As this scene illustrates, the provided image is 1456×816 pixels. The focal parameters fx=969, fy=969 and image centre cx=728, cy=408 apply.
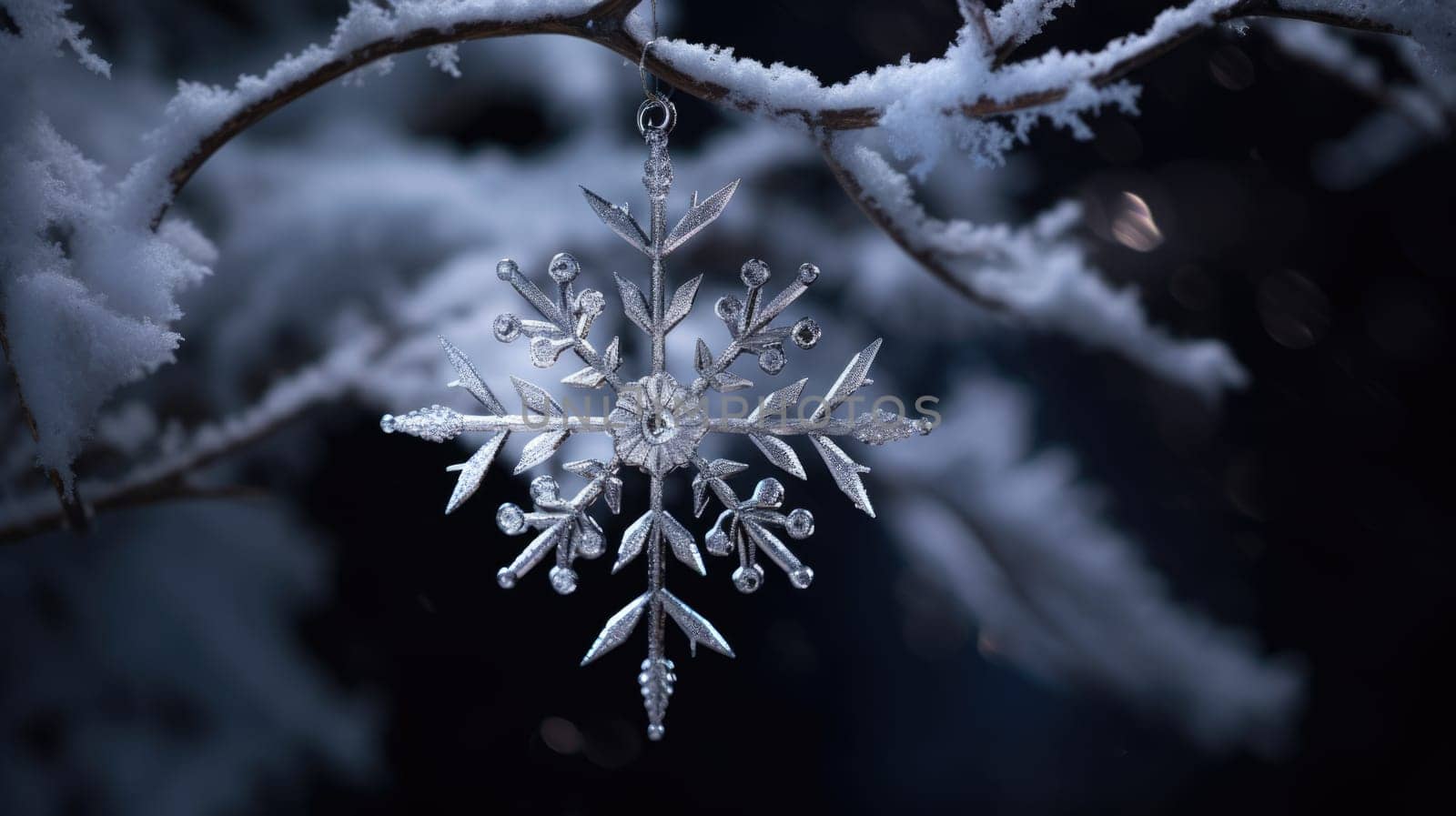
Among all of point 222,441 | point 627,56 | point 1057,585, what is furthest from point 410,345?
point 1057,585

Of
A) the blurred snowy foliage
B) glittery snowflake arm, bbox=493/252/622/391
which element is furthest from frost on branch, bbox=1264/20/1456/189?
glittery snowflake arm, bbox=493/252/622/391

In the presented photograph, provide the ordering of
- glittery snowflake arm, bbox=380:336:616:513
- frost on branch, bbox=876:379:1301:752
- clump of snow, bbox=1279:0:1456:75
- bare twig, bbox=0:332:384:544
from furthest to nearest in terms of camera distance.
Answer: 1. frost on branch, bbox=876:379:1301:752
2. bare twig, bbox=0:332:384:544
3. glittery snowflake arm, bbox=380:336:616:513
4. clump of snow, bbox=1279:0:1456:75

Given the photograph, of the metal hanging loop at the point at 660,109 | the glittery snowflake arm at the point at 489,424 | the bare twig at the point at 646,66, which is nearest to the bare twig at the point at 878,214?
the bare twig at the point at 646,66

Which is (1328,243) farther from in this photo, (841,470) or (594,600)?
(594,600)

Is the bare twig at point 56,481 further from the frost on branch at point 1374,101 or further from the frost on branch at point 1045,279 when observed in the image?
the frost on branch at point 1374,101

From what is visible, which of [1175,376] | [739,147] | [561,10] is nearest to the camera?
[561,10]

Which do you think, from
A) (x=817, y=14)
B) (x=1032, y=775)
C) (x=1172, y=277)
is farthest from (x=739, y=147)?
(x=1032, y=775)

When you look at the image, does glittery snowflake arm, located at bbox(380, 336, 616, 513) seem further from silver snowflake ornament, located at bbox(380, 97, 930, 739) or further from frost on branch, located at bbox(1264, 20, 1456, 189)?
frost on branch, located at bbox(1264, 20, 1456, 189)
